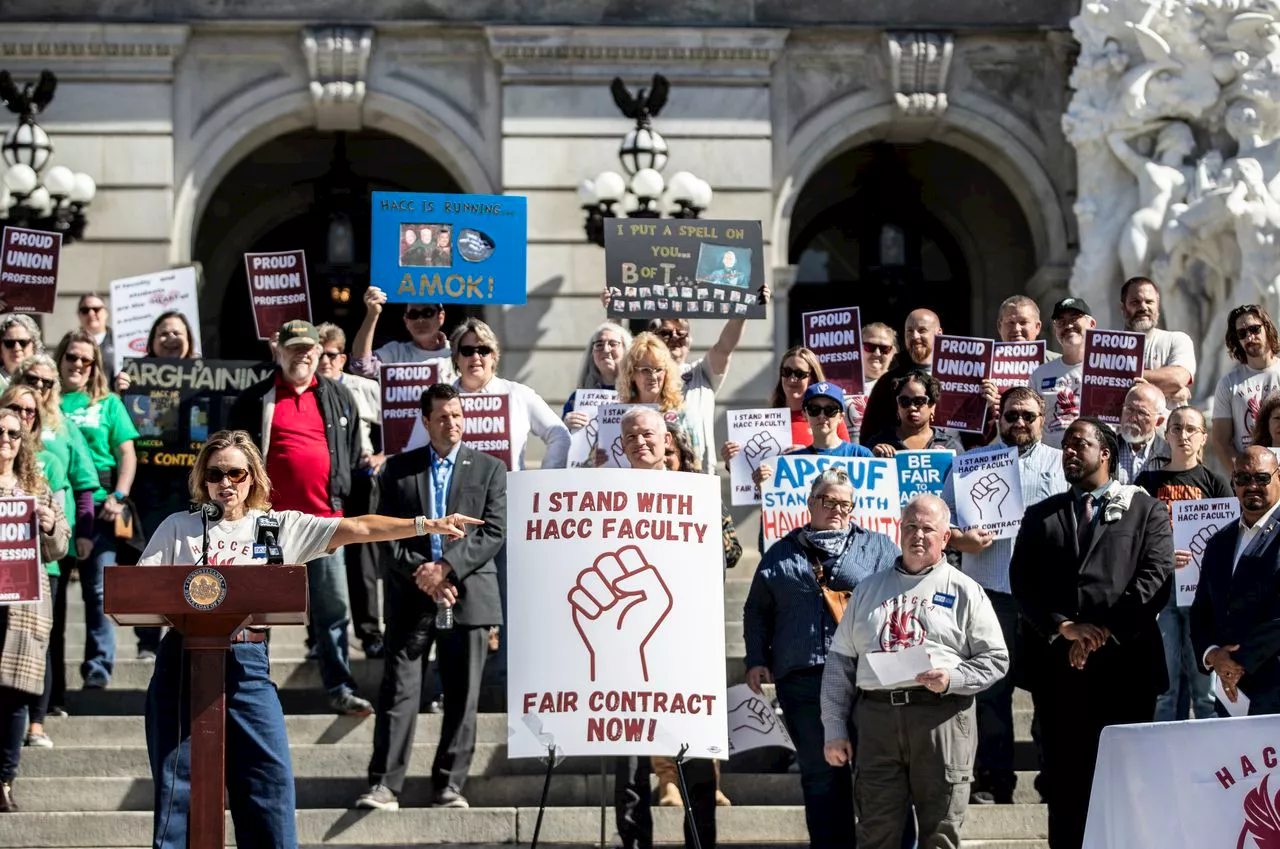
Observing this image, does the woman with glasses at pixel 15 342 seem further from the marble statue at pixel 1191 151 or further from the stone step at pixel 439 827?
the marble statue at pixel 1191 151

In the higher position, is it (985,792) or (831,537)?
(831,537)

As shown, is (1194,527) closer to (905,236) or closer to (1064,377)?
(1064,377)

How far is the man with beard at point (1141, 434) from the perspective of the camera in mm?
11484

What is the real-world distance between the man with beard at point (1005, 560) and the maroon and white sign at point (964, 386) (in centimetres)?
95

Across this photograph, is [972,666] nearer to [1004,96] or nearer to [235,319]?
[1004,96]

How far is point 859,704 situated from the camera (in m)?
9.55

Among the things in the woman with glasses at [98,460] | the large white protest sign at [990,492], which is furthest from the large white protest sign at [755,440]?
the woman with glasses at [98,460]

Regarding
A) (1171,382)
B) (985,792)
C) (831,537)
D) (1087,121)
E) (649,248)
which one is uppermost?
(1087,121)

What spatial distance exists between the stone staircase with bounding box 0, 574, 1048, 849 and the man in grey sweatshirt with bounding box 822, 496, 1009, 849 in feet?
3.14

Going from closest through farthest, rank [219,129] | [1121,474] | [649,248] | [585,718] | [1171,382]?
[585,718], [1121,474], [1171,382], [649,248], [219,129]

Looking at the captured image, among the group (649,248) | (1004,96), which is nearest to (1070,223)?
(1004,96)

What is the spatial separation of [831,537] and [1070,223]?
8548 millimetres

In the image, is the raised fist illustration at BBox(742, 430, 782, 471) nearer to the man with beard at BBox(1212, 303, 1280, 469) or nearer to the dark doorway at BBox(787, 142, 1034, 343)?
the man with beard at BBox(1212, 303, 1280, 469)

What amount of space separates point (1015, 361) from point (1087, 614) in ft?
8.71
